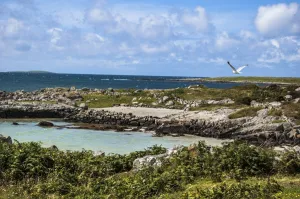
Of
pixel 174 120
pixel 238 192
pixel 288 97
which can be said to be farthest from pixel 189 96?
pixel 238 192

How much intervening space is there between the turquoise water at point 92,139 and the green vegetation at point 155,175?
483 inches

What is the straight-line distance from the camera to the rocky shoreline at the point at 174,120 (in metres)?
38.5

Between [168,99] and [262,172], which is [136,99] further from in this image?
[262,172]

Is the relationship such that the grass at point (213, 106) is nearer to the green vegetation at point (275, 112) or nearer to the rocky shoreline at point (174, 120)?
the rocky shoreline at point (174, 120)

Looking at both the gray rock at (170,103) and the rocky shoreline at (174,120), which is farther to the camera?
the gray rock at (170,103)

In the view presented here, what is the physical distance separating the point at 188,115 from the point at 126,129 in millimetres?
8773

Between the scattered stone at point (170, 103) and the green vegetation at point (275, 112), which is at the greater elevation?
the green vegetation at point (275, 112)

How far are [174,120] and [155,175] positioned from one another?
30518 millimetres

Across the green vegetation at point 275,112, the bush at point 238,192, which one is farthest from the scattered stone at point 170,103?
the bush at point 238,192

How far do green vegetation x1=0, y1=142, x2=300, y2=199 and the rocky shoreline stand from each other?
17.0 metres

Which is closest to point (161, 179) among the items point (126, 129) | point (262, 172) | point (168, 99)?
point (262, 172)

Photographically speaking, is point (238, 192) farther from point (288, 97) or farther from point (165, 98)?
point (165, 98)

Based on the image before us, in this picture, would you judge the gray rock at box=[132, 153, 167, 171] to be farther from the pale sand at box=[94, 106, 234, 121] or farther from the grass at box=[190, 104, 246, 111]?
the grass at box=[190, 104, 246, 111]

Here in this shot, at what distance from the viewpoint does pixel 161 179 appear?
609 inches
